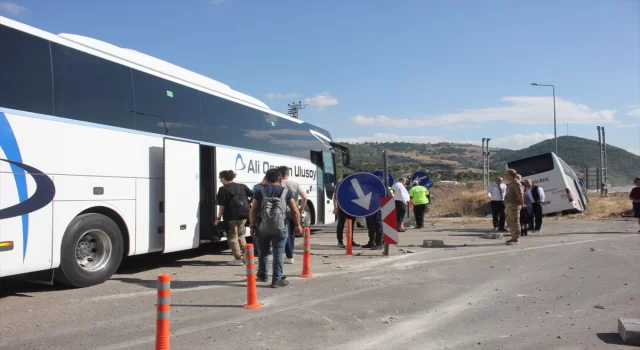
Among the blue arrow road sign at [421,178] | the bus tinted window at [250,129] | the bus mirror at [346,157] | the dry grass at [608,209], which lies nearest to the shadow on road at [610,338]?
the bus tinted window at [250,129]

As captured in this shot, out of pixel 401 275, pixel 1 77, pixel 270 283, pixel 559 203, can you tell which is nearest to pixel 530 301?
pixel 401 275

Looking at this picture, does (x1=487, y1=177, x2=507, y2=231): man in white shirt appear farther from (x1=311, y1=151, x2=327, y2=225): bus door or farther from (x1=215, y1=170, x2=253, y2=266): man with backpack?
(x1=215, y1=170, x2=253, y2=266): man with backpack

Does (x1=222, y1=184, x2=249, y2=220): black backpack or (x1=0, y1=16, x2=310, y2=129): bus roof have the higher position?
(x1=0, y1=16, x2=310, y2=129): bus roof

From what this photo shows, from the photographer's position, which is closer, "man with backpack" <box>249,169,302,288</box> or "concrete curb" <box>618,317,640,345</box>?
"concrete curb" <box>618,317,640,345</box>

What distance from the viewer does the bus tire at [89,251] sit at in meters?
7.29

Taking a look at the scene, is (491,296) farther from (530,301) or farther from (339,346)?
(339,346)

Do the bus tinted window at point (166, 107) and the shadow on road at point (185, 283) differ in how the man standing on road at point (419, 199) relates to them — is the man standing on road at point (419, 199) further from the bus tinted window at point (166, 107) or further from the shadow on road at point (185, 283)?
the shadow on road at point (185, 283)

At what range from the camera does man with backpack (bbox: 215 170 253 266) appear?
9484mm

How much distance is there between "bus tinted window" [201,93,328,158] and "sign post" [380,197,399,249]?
370 cm

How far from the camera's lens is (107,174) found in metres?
8.03

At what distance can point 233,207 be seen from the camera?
374 inches

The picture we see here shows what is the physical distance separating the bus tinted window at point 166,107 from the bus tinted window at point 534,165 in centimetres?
1600

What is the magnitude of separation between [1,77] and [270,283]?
4650 millimetres

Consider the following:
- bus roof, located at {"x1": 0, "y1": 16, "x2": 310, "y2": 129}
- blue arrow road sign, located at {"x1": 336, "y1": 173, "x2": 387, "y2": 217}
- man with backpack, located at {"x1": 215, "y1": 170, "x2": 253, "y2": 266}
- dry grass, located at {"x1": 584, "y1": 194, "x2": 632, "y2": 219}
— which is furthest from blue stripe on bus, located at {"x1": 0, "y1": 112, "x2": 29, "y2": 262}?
dry grass, located at {"x1": 584, "y1": 194, "x2": 632, "y2": 219}
